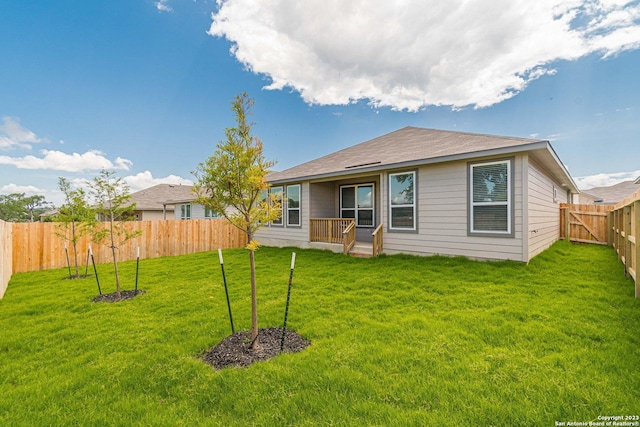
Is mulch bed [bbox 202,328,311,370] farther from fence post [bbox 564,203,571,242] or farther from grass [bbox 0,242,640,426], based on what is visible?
fence post [bbox 564,203,571,242]

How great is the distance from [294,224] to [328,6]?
7.74 meters

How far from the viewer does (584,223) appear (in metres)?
11.6

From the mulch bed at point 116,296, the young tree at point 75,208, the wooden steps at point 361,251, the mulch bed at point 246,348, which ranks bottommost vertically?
the mulch bed at point 116,296

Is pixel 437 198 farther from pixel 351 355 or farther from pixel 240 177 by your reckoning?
pixel 240 177

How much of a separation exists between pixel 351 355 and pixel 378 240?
5.91m

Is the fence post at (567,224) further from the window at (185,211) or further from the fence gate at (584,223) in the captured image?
the window at (185,211)

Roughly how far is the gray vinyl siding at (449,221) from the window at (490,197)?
0.14 meters

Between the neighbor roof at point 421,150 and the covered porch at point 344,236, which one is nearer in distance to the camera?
the neighbor roof at point 421,150

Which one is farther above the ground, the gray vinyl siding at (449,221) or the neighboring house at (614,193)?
the neighboring house at (614,193)

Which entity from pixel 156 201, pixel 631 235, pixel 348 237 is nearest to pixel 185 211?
pixel 156 201

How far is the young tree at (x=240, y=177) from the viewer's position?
125 inches

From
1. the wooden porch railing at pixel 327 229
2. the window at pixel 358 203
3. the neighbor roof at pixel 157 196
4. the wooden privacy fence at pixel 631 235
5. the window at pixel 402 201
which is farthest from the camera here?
the neighbor roof at pixel 157 196

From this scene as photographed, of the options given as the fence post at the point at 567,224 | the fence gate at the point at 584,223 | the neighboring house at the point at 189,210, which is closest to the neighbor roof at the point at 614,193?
the fence gate at the point at 584,223

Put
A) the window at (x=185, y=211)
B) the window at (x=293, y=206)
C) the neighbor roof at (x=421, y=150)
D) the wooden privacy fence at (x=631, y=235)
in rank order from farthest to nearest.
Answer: the window at (x=185, y=211)
the window at (x=293, y=206)
the neighbor roof at (x=421, y=150)
the wooden privacy fence at (x=631, y=235)
